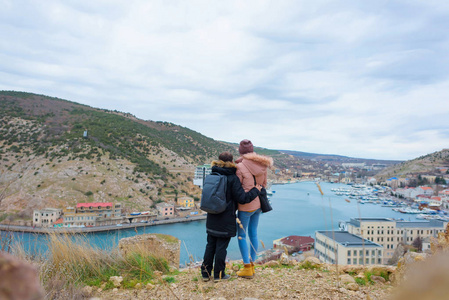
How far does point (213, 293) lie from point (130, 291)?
87 cm

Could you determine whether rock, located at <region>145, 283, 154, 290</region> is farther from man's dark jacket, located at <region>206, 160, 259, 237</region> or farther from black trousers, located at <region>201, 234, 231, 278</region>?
man's dark jacket, located at <region>206, 160, 259, 237</region>

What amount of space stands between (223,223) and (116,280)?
132cm

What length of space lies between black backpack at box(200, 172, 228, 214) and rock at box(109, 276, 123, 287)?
1.20 metres

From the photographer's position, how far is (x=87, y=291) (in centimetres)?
274

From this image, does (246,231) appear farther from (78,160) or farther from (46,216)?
(78,160)

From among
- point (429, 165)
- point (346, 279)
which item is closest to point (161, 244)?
point (346, 279)

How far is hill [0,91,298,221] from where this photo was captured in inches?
997

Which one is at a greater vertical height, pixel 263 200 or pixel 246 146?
pixel 246 146

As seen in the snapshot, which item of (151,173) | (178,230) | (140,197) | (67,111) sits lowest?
(178,230)

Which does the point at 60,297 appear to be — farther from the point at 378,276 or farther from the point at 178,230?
the point at 178,230

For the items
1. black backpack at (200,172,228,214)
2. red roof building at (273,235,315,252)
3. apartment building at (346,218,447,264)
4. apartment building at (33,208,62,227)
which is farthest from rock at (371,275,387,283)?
apartment building at (33,208,62,227)

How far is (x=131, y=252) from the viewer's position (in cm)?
368

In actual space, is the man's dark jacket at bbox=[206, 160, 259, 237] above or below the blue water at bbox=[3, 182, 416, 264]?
above

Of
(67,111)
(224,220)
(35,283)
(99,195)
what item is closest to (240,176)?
(224,220)
